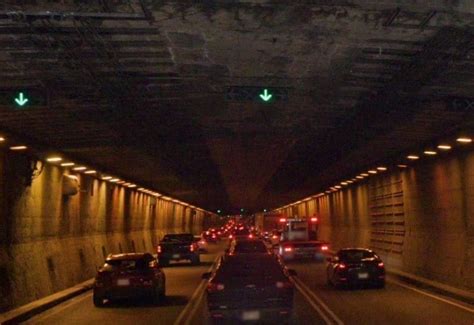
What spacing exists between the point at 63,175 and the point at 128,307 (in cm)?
809

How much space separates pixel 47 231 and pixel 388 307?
12163 millimetres

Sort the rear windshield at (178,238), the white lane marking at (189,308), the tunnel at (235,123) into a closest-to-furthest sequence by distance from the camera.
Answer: the tunnel at (235,123) < the white lane marking at (189,308) < the rear windshield at (178,238)

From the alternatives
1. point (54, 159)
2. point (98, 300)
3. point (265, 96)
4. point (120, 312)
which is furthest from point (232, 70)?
point (54, 159)

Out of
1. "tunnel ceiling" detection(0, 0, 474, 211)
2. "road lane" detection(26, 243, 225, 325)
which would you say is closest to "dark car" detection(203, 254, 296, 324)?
"road lane" detection(26, 243, 225, 325)

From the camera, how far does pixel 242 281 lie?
12.4m

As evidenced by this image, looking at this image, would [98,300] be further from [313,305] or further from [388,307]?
[388,307]

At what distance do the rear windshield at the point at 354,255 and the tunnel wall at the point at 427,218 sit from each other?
112 inches

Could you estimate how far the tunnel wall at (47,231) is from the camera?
59.4 ft

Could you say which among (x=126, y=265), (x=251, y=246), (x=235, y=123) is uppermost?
(x=235, y=123)

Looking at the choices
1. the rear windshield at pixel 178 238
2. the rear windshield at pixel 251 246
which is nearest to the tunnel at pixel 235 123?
the rear windshield at pixel 251 246

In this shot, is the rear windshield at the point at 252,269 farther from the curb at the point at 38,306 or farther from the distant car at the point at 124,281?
the distant car at the point at 124,281

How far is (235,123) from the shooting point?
59.6ft

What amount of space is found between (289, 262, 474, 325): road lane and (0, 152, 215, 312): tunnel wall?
8.92 meters

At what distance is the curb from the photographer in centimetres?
1562
